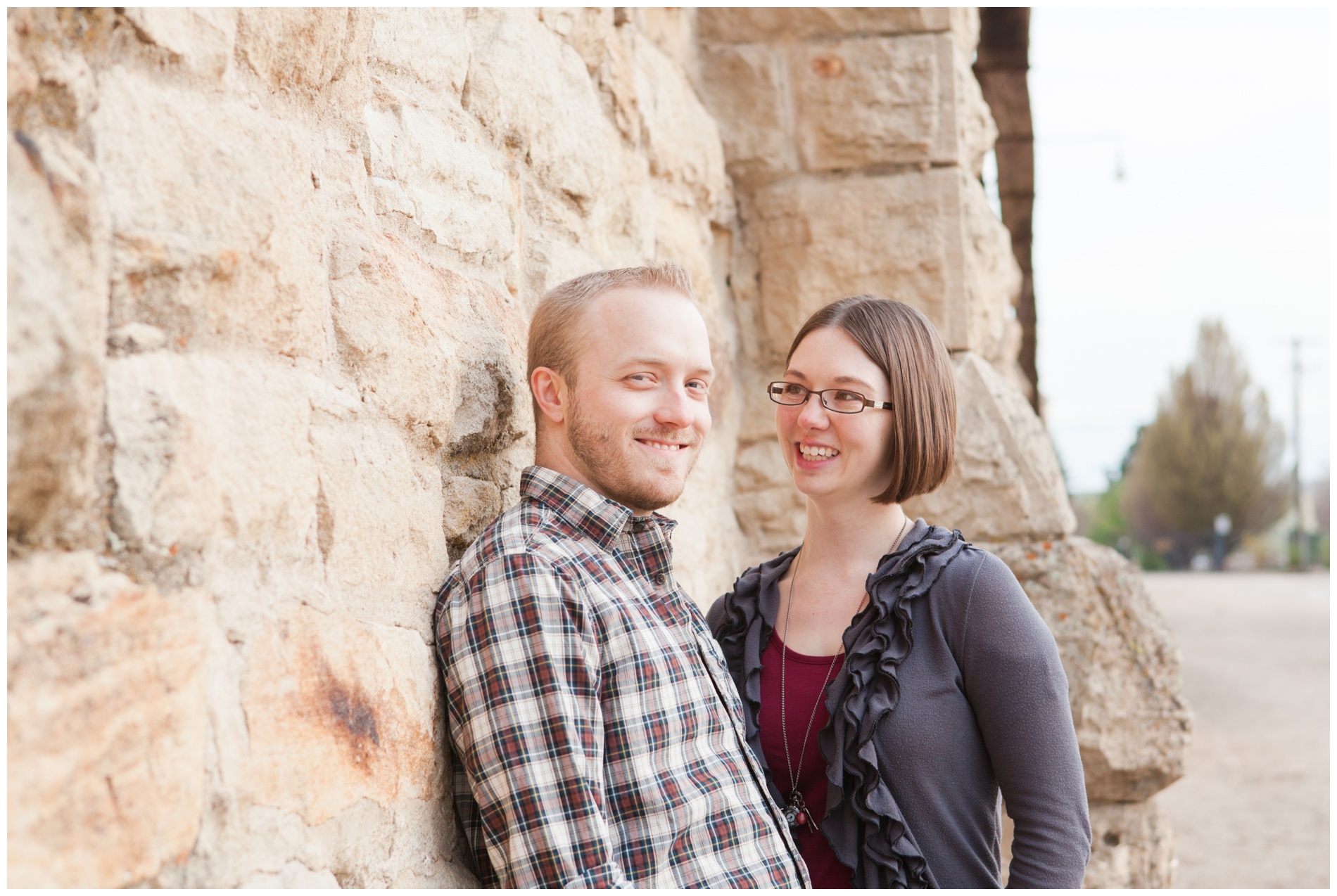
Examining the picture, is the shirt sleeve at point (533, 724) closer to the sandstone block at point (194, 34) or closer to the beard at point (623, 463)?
the beard at point (623, 463)

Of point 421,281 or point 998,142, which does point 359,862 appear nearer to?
point 421,281

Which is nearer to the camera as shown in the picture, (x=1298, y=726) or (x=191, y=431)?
(x=191, y=431)

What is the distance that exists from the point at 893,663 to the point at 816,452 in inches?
15.2

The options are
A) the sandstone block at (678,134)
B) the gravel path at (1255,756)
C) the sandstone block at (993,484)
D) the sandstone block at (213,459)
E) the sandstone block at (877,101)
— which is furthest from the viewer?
the gravel path at (1255,756)

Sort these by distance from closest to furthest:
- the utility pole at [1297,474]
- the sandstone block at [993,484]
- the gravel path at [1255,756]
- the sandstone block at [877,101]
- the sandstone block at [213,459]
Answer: the sandstone block at [213,459] → the sandstone block at [993,484] → the sandstone block at [877,101] → the gravel path at [1255,756] → the utility pole at [1297,474]

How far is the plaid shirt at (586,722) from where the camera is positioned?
1324 mm

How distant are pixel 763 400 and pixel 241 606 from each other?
87.1 inches

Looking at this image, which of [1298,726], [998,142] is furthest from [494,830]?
[1298,726]

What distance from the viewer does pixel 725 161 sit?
322cm

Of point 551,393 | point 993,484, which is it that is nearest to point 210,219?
point 551,393

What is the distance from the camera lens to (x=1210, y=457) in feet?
96.7

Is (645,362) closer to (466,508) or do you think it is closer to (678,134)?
(466,508)

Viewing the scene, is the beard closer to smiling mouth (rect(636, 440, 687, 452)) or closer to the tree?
smiling mouth (rect(636, 440, 687, 452))

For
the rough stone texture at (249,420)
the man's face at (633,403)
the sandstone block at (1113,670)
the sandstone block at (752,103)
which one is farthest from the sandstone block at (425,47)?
the sandstone block at (1113,670)
